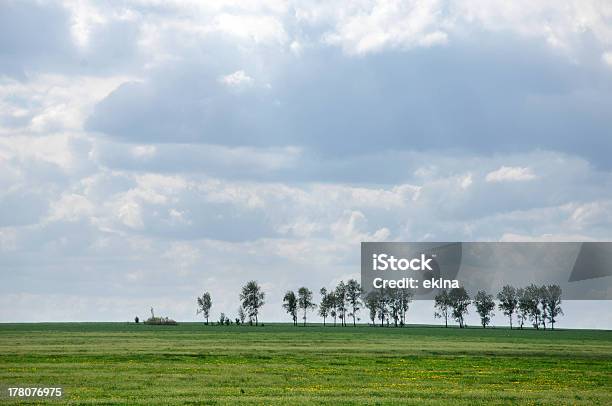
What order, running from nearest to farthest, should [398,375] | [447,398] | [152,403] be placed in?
[152,403] < [447,398] < [398,375]

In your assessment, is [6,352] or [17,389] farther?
[6,352]

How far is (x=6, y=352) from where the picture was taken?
78312 millimetres

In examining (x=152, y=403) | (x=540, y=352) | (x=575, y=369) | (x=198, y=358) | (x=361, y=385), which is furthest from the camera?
(x=540, y=352)

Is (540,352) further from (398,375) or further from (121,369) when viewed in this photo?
(121,369)

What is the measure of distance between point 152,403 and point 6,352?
4257 cm

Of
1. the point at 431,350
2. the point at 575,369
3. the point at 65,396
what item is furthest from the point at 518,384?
the point at 431,350

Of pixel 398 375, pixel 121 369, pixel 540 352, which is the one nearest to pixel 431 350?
pixel 540 352

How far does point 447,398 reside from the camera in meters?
43.8

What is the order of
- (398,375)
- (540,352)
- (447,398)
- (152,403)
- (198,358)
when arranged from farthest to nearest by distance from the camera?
(540,352) → (198,358) → (398,375) → (447,398) → (152,403)

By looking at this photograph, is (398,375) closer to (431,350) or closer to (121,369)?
(121,369)

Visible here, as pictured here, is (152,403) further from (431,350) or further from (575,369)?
(431,350)

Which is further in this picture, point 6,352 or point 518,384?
point 6,352

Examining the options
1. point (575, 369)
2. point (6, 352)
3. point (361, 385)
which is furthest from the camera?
point (6, 352)

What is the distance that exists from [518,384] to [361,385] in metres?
9.61
